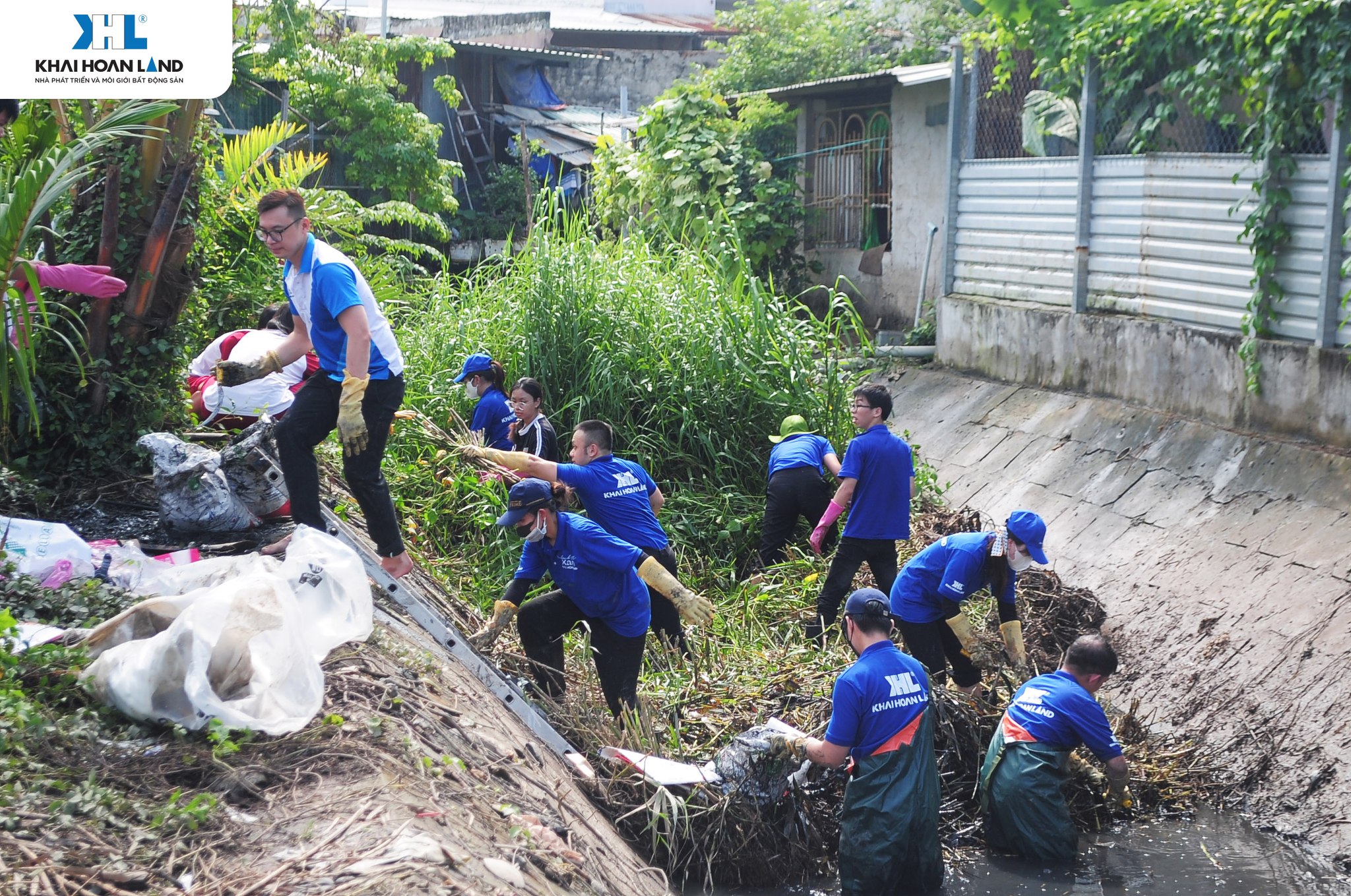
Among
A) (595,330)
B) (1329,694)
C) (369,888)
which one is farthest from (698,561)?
(369,888)

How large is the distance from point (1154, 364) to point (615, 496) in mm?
4661

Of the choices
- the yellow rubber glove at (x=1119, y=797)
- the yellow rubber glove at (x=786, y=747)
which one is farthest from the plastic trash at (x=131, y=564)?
the yellow rubber glove at (x=1119, y=797)

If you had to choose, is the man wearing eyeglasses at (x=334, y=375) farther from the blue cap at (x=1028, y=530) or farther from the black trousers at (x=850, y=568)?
the blue cap at (x=1028, y=530)

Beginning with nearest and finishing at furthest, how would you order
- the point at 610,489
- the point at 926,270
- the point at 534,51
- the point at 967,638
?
the point at 967,638, the point at 610,489, the point at 926,270, the point at 534,51

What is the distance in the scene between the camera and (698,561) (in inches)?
328

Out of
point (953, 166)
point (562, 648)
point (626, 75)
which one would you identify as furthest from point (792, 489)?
point (626, 75)

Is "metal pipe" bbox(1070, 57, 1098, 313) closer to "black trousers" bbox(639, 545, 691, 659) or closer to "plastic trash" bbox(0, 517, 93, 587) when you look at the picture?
"black trousers" bbox(639, 545, 691, 659)

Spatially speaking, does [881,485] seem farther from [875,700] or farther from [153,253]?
[153,253]

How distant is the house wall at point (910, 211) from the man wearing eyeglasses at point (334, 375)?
8217 millimetres

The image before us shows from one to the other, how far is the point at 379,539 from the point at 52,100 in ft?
8.82

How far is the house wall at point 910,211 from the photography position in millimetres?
12914

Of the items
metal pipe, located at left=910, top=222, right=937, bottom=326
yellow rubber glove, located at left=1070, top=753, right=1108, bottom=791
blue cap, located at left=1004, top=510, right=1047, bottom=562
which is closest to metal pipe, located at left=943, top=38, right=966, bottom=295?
metal pipe, located at left=910, top=222, right=937, bottom=326

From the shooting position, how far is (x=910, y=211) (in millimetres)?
13398

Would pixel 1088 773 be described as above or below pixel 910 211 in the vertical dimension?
below
